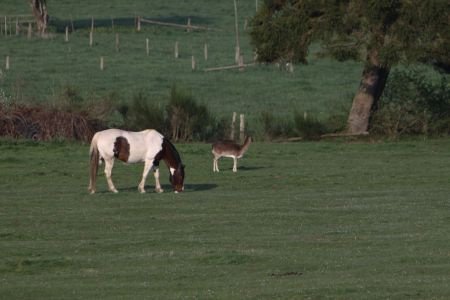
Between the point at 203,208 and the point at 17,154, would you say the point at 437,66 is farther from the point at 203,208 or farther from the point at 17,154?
the point at 203,208

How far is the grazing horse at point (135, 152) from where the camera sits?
28.5 meters

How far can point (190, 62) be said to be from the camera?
2923 inches

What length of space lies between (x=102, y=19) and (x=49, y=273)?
268ft

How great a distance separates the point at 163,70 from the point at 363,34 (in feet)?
99.6

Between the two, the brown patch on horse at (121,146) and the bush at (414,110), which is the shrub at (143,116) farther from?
the brown patch on horse at (121,146)

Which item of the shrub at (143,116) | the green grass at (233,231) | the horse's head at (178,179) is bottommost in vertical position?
the green grass at (233,231)

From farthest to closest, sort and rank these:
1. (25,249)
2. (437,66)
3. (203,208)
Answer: (437,66) < (203,208) < (25,249)

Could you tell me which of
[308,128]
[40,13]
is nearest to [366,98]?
[308,128]

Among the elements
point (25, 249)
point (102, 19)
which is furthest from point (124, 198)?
point (102, 19)

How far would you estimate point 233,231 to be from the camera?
856 inches

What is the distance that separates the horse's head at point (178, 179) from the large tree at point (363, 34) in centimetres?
1293

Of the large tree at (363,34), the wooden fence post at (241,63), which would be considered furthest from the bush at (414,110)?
the wooden fence post at (241,63)

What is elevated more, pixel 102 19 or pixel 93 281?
pixel 102 19

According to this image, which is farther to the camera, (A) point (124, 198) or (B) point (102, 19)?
(B) point (102, 19)
